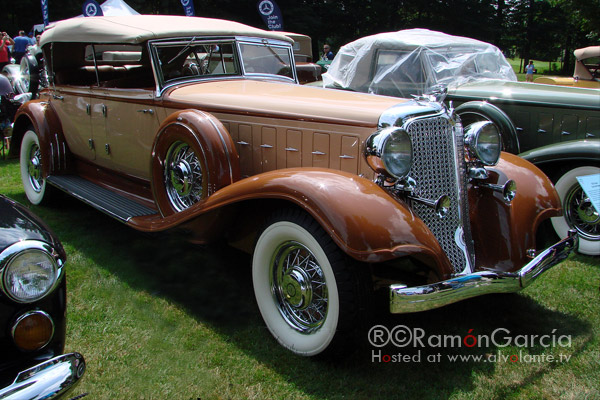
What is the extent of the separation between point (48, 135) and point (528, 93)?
4914 mm

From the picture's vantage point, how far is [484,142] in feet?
10.3

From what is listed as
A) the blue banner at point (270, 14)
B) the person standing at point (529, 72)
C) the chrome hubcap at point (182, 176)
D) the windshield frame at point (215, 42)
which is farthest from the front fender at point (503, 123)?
the person standing at point (529, 72)

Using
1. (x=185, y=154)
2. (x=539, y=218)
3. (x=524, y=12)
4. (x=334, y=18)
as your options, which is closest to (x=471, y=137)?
(x=539, y=218)

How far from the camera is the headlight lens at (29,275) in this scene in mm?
1842

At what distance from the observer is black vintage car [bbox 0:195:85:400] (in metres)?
1.77

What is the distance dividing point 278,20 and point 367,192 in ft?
50.4

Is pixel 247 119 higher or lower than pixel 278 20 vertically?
lower

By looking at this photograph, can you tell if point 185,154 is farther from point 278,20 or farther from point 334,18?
point 334,18

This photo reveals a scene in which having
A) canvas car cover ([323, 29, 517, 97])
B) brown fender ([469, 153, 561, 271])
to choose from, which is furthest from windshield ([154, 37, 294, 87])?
canvas car cover ([323, 29, 517, 97])

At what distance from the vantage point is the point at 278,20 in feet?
54.7

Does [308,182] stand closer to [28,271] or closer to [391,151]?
[391,151]

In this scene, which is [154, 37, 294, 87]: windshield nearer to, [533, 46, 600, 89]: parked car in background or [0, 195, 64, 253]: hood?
[0, 195, 64, 253]: hood

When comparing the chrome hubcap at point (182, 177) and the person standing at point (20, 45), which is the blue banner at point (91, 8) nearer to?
the person standing at point (20, 45)

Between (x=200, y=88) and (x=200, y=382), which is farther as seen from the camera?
(x=200, y=88)
